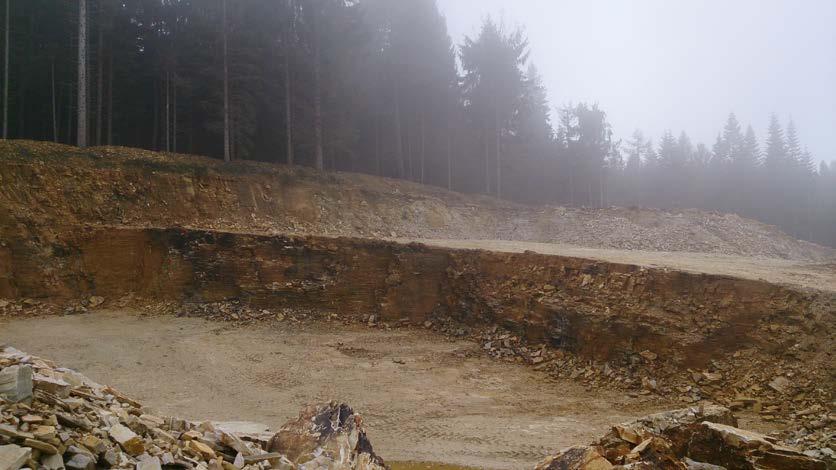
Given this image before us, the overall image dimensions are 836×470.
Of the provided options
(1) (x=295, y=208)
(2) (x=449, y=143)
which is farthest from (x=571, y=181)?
(1) (x=295, y=208)

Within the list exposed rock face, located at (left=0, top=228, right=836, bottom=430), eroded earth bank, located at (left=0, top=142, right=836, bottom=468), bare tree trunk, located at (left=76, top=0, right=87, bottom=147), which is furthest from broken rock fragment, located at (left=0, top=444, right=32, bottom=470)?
bare tree trunk, located at (left=76, top=0, right=87, bottom=147)

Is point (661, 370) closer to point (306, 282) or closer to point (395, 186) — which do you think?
point (306, 282)

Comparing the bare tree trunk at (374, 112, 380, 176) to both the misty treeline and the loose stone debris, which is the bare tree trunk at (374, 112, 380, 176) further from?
the loose stone debris

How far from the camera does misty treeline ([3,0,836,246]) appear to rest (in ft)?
83.5

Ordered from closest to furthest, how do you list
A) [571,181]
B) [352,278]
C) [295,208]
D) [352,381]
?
1. [352,381]
2. [352,278]
3. [295,208]
4. [571,181]

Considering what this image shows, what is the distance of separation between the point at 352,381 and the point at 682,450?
7.25 metres

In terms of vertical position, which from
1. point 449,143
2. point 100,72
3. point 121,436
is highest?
point 100,72

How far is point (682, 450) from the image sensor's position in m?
5.86

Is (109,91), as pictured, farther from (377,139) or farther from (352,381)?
(352,381)

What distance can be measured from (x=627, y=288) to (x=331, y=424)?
8995 mm

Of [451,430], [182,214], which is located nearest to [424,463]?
[451,430]

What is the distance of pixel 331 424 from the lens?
244 inches

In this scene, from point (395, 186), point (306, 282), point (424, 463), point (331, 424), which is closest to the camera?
point (331, 424)

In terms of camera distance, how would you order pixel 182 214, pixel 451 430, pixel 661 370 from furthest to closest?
pixel 182 214 < pixel 661 370 < pixel 451 430
